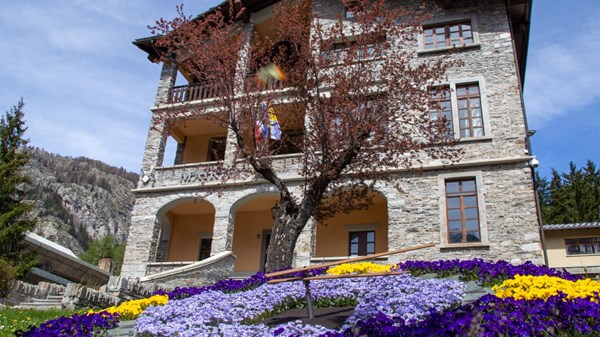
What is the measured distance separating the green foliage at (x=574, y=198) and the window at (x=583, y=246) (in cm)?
736

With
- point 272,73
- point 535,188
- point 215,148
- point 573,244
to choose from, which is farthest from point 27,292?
point 573,244

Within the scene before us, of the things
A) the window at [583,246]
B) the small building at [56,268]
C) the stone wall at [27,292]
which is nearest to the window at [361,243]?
the small building at [56,268]

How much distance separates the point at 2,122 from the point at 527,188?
800 inches

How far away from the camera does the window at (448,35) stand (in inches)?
718

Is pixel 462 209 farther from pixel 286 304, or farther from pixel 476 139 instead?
pixel 286 304

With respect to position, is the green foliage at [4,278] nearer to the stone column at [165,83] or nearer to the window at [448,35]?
the stone column at [165,83]

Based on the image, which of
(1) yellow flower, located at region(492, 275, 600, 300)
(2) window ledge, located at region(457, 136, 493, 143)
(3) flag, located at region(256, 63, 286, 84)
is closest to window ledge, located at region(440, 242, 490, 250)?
(2) window ledge, located at region(457, 136, 493, 143)

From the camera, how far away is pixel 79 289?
10891 millimetres

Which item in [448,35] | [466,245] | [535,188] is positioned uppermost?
[448,35]

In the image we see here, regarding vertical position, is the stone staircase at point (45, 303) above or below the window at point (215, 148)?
below

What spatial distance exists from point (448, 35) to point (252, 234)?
34.9 feet

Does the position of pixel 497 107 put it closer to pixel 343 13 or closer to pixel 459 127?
pixel 459 127

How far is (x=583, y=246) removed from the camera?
23797mm

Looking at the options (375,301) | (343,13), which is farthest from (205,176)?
(375,301)
